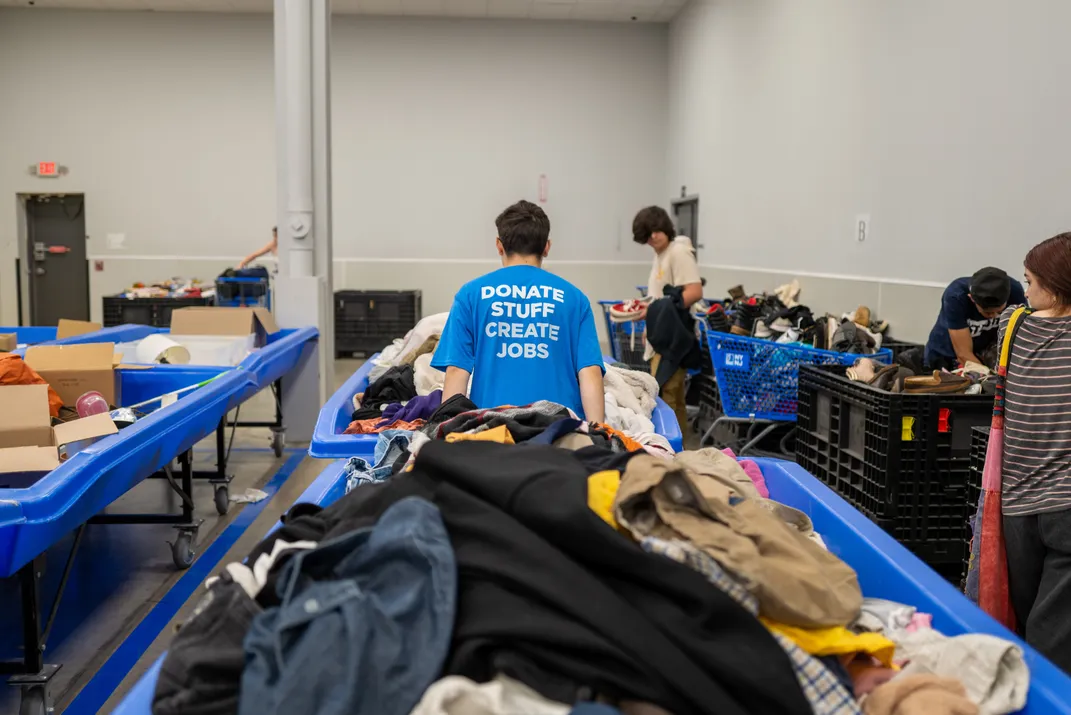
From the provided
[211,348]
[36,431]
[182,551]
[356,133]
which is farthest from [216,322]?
[356,133]

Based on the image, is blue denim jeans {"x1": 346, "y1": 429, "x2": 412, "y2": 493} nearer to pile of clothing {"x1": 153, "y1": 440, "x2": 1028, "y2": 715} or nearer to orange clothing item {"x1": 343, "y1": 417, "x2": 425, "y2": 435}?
pile of clothing {"x1": 153, "y1": 440, "x2": 1028, "y2": 715}

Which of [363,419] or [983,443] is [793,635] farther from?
[363,419]

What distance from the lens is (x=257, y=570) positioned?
120cm

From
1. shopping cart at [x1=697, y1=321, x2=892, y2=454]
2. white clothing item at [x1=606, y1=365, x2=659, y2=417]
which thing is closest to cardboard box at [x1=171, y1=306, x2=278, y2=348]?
shopping cart at [x1=697, y1=321, x2=892, y2=454]

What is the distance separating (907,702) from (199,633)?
864mm

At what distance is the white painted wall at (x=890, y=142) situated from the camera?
4195 mm

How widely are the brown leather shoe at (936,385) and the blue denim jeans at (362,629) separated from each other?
8.84 feet

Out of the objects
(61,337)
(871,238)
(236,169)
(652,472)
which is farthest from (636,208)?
(652,472)

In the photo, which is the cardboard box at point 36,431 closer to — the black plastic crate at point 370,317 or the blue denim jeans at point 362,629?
the blue denim jeans at point 362,629

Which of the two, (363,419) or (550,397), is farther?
(363,419)

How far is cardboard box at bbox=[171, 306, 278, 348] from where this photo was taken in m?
5.50

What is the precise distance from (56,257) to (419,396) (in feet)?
35.0

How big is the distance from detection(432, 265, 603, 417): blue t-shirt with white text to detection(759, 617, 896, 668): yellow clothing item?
1.59m

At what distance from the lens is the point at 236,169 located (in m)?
11.8
